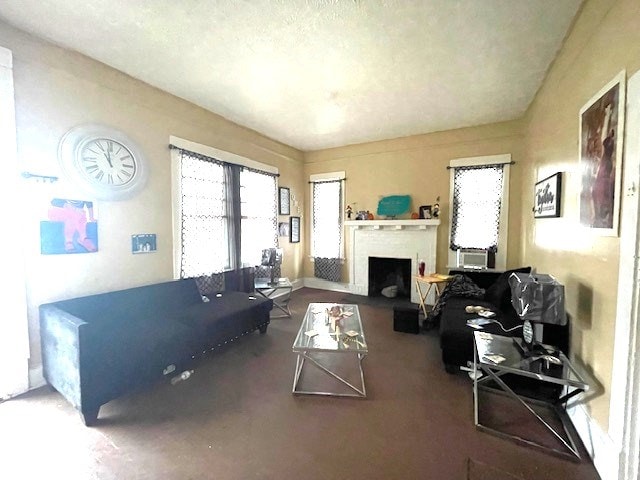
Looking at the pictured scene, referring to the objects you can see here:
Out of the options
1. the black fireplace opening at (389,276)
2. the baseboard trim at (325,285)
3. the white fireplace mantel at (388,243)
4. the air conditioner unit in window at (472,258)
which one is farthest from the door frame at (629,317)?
the baseboard trim at (325,285)

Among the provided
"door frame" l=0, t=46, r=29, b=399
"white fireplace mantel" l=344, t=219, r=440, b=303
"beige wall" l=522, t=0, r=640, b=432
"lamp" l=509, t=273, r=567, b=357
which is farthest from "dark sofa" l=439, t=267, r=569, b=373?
"door frame" l=0, t=46, r=29, b=399

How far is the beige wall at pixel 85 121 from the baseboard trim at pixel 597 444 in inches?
152

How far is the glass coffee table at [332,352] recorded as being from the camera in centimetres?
218

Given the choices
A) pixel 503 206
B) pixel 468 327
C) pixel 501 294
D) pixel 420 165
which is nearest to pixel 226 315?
pixel 468 327

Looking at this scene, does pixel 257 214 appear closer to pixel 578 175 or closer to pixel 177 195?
pixel 177 195

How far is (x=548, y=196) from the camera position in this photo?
2.58 metres

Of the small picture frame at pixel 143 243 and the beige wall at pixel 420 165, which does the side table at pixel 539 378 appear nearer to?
the beige wall at pixel 420 165

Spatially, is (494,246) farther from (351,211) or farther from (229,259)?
(229,259)

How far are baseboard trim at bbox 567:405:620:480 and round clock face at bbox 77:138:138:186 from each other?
4114mm

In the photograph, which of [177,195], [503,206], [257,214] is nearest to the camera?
[177,195]

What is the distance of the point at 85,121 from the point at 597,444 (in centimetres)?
449

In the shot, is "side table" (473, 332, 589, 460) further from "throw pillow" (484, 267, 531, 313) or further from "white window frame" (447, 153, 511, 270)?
"white window frame" (447, 153, 511, 270)

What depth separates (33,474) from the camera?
4.81ft

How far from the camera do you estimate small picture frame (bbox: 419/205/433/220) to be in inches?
180
